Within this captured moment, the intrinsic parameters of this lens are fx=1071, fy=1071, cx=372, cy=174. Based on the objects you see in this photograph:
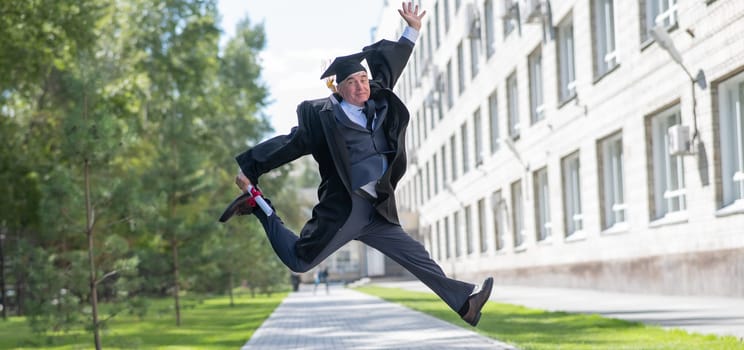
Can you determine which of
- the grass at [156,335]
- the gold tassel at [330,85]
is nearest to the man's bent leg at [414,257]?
the gold tassel at [330,85]

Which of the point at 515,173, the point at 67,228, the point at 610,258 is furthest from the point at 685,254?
the point at 515,173

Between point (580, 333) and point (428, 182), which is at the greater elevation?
point (428, 182)

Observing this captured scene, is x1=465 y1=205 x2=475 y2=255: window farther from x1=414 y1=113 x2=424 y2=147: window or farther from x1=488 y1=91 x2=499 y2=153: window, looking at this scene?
x1=414 y1=113 x2=424 y2=147: window

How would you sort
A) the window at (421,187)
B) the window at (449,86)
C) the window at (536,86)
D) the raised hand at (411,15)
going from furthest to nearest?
1. the window at (421,187)
2. the window at (449,86)
3. the window at (536,86)
4. the raised hand at (411,15)

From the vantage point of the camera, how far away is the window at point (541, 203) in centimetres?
3362

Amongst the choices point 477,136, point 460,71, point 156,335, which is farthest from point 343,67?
point 460,71

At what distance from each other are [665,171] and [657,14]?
3.32 meters

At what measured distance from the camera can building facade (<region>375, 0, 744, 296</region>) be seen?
61.4 ft

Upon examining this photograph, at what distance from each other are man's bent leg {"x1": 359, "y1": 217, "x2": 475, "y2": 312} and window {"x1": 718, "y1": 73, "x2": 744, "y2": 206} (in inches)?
501

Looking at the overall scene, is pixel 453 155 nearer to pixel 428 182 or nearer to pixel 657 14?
pixel 428 182

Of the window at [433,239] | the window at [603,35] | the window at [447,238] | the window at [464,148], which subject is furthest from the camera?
the window at [433,239]

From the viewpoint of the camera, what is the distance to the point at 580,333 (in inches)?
525

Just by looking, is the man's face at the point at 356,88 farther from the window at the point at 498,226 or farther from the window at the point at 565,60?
the window at the point at 498,226

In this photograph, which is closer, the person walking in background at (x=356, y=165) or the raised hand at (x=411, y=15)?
the person walking in background at (x=356, y=165)
